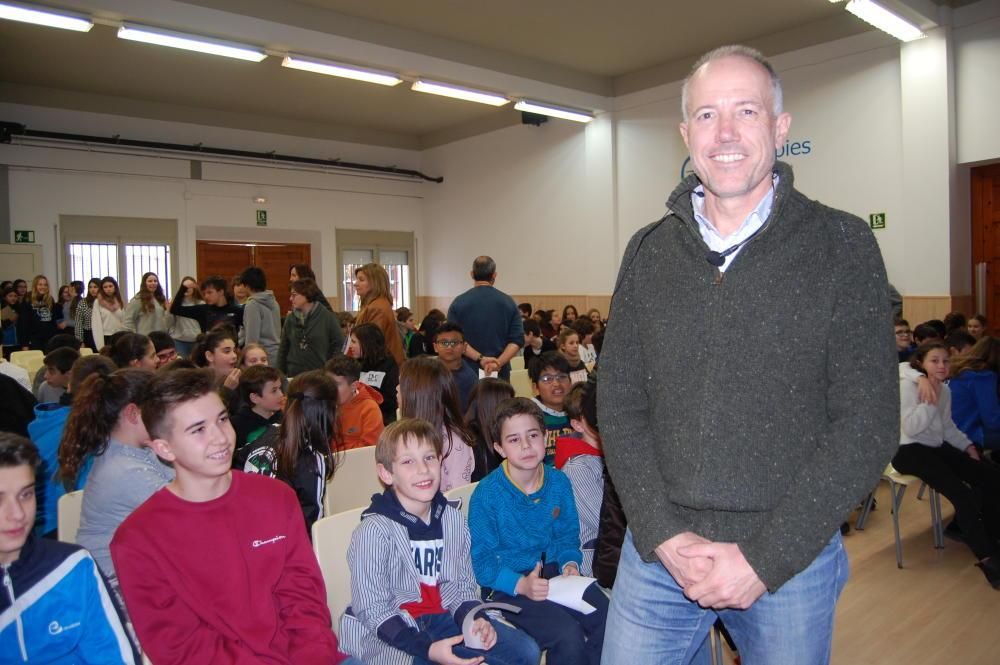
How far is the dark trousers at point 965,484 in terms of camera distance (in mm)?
3812

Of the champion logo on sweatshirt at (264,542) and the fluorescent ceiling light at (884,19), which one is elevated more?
the fluorescent ceiling light at (884,19)

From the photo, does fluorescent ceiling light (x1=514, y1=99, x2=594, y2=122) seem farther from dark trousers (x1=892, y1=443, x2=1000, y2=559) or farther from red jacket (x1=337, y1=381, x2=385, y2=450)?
dark trousers (x1=892, y1=443, x2=1000, y2=559)

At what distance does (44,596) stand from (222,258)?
1180 centimetres

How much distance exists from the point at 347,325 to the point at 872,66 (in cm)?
680

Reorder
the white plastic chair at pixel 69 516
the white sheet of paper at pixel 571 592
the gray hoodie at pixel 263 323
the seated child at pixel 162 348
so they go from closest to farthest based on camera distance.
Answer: the white sheet of paper at pixel 571 592 < the white plastic chair at pixel 69 516 < the seated child at pixel 162 348 < the gray hoodie at pixel 263 323

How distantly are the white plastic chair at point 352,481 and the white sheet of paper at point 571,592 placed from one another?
1.19 metres

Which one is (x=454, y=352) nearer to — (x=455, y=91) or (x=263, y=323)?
(x=263, y=323)

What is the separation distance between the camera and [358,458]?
3307mm

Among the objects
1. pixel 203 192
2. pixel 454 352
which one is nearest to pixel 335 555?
pixel 454 352

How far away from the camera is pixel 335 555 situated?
7.75 feet

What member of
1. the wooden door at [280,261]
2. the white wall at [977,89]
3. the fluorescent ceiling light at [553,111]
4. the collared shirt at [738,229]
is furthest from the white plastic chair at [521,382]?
the wooden door at [280,261]

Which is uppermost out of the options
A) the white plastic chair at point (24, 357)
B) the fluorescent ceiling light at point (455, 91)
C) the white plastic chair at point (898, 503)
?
the fluorescent ceiling light at point (455, 91)

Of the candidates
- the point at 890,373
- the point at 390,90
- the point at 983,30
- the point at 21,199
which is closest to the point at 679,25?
the point at 983,30

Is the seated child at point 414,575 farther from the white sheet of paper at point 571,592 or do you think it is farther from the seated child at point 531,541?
the white sheet of paper at point 571,592
